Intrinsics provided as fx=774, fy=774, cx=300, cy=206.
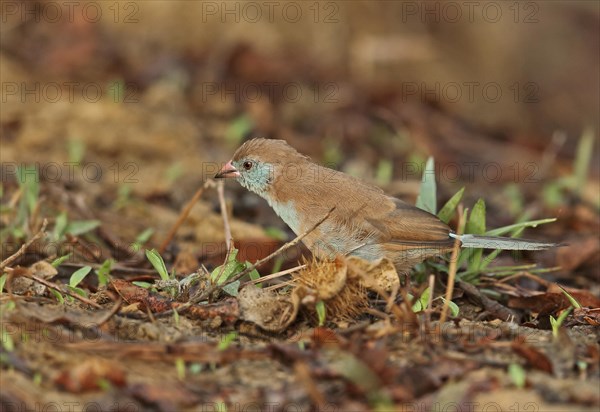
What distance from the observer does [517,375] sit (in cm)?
291

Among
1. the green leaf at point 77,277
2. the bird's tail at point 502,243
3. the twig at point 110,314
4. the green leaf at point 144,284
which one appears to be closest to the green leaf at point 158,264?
the green leaf at point 144,284

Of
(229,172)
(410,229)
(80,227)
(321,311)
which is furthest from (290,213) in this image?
(80,227)

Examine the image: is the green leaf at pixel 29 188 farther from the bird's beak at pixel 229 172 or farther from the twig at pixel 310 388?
the twig at pixel 310 388

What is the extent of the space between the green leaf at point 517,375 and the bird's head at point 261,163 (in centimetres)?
211

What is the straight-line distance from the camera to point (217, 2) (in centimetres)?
870

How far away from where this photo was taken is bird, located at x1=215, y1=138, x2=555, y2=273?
4.30 meters

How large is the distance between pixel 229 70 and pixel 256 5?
3.76 feet

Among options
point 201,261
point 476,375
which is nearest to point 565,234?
point 201,261

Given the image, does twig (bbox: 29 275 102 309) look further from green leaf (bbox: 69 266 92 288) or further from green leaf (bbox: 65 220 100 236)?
green leaf (bbox: 65 220 100 236)

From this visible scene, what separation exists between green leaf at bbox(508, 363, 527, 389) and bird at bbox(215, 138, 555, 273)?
1331 millimetres

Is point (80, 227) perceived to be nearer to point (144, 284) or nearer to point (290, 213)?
point (144, 284)

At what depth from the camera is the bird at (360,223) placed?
14.1 ft

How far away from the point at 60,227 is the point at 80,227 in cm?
15

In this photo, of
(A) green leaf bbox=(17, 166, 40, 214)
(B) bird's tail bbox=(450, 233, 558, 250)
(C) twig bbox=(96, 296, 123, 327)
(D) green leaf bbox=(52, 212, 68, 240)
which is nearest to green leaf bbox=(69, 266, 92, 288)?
(C) twig bbox=(96, 296, 123, 327)
